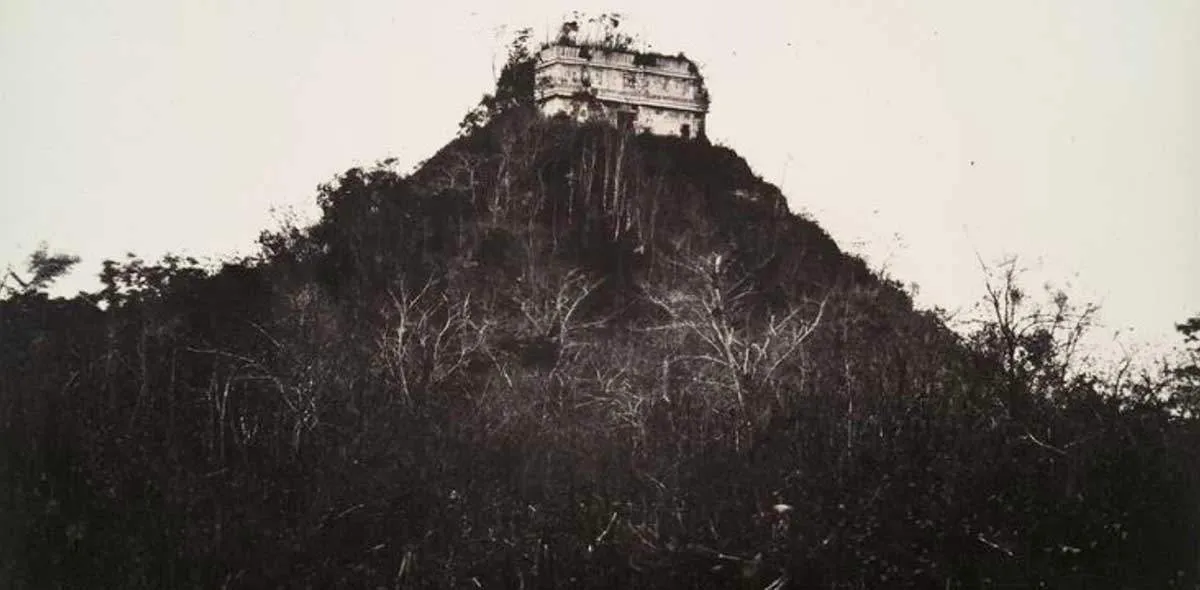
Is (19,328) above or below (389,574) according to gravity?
above

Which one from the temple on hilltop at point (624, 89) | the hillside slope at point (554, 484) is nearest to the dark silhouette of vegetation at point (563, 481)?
the hillside slope at point (554, 484)

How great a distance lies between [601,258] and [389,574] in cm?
3028

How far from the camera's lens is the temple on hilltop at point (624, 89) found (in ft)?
139


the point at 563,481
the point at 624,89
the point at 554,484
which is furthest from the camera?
the point at 624,89

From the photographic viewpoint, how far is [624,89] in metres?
43.7

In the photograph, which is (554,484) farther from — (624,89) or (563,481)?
(624,89)

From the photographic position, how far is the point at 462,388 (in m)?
31.5

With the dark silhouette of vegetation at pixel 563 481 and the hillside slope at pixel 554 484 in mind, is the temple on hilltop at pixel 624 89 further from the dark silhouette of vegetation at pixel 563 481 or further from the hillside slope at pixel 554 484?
the hillside slope at pixel 554 484

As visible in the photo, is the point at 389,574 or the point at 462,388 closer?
the point at 389,574

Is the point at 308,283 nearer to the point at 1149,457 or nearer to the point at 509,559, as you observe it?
the point at 509,559

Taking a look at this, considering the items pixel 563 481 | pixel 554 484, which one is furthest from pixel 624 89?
pixel 554 484

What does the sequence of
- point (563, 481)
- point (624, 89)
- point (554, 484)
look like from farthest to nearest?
1. point (624, 89)
2. point (563, 481)
3. point (554, 484)

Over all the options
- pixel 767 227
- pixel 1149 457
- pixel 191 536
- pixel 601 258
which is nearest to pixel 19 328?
pixel 191 536

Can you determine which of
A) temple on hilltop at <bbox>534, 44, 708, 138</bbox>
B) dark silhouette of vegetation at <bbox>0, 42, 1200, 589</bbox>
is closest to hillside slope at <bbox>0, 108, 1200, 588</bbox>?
dark silhouette of vegetation at <bbox>0, 42, 1200, 589</bbox>
